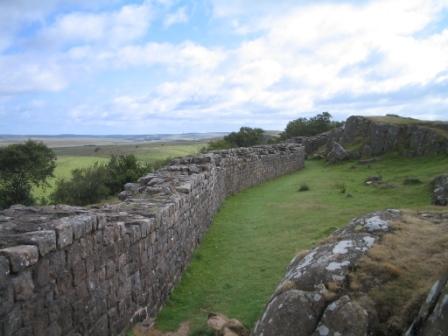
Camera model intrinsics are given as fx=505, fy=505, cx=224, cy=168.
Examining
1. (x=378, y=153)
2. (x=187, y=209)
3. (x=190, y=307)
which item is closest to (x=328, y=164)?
(x=378, y=153)

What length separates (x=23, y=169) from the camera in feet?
167

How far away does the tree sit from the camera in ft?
154

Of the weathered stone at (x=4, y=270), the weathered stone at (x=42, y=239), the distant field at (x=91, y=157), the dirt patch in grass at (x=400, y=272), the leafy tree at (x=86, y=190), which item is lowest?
the distant field at (x=91, y=157)

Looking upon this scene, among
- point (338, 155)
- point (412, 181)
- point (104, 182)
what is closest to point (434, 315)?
point (412, 181)

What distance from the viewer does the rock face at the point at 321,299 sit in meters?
5.91

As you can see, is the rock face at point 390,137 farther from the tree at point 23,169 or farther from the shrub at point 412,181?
the tree at point 23,169

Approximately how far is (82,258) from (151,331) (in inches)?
95.6

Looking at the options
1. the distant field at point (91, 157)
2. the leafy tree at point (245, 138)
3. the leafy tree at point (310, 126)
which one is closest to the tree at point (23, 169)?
the distant field at point (91, 157)

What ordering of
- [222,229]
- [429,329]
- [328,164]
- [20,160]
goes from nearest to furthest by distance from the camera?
[429,329] → [222,229] → [328,164] → [20,160]

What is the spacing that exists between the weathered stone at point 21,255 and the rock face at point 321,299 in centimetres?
291

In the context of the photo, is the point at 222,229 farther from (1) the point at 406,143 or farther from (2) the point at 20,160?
(2) the point at 20,160

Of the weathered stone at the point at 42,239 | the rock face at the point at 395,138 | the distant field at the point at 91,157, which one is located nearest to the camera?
the weathered stone at the point at 42,239

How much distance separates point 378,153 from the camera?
33656mm

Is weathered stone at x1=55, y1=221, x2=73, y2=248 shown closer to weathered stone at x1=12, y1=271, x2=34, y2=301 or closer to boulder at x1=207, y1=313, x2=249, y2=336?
weathered stone at x1=12, y1=271, x2=34, y2=301
